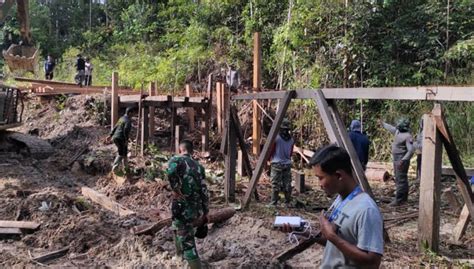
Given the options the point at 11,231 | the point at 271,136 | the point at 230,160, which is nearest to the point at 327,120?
the point at 271,136

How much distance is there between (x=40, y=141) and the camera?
14.1 m

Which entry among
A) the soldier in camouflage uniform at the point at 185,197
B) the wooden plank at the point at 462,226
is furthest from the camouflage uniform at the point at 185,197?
the wooden plank at the point at 462,226

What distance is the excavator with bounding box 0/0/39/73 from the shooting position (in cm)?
1266

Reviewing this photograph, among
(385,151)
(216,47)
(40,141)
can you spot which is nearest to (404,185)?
(385,151)

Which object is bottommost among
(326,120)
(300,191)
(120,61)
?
(300,191)

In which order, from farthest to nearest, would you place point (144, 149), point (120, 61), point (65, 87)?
point (120, 61), point (65, 87), point (144, 149)

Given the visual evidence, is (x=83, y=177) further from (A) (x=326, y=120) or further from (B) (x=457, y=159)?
(B) (x=457, y=159)

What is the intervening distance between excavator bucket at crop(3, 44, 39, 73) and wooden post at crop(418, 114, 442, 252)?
1143 centimetres

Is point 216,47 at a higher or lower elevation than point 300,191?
higher

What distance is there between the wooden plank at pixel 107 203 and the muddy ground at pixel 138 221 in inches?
5.5

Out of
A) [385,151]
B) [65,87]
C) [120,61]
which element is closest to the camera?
[385,151]

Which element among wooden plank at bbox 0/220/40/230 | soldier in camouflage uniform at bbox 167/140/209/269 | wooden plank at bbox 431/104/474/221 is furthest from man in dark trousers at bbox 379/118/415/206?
wooden plank at bbox 0/220/40/230

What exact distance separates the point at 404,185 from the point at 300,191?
2.33 meters

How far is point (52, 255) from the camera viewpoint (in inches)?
248
